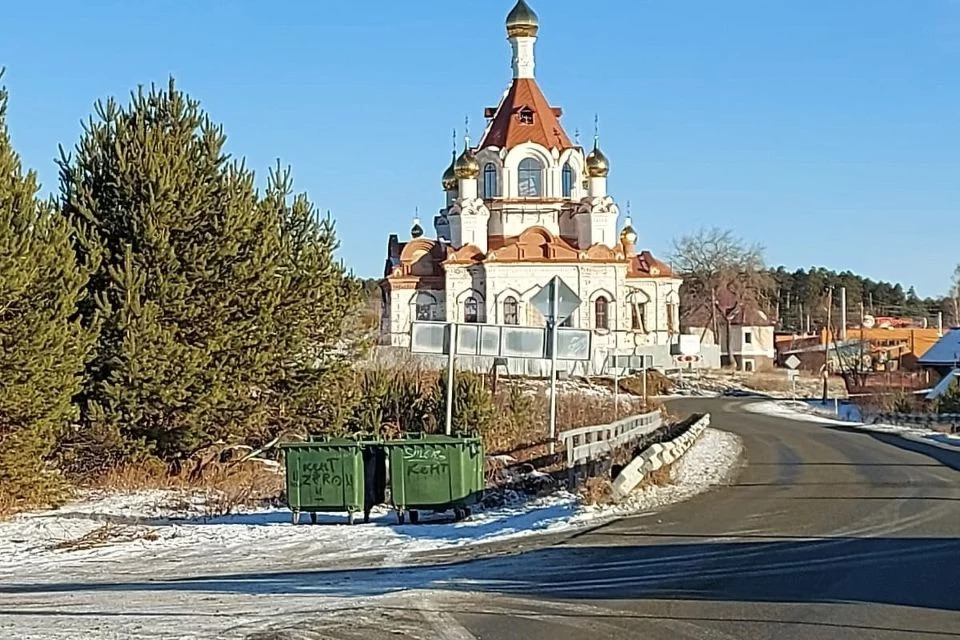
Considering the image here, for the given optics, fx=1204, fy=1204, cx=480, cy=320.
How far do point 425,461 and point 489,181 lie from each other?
61.6 metres

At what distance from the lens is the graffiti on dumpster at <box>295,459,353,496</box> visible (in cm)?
1722

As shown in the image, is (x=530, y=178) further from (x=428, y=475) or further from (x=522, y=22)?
(x=428, y=475)

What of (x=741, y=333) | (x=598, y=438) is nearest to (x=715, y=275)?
(x=741, y=333)

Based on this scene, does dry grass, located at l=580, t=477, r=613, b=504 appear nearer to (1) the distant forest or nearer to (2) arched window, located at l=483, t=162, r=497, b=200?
(2) arched window, located at l=483, t=162, r=497, b=200

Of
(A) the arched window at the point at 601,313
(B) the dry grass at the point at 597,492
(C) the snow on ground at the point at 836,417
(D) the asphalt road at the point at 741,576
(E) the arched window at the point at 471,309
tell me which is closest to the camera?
(D) the asphalt road at the point at 741,576

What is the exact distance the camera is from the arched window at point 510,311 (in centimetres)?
7338

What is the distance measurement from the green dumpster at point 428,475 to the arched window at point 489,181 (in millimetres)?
61004

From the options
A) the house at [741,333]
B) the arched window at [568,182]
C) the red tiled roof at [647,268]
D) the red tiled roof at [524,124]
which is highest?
the red tiled roof at [524,124]

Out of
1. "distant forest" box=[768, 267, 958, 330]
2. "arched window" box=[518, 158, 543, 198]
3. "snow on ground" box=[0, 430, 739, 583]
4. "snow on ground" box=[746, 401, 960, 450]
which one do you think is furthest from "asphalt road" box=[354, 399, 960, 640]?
"distant forest" box=[768, 267, 958, 330]

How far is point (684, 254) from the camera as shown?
115125mm

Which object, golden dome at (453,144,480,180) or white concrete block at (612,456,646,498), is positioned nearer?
white concrete block at (612,456,646,498)

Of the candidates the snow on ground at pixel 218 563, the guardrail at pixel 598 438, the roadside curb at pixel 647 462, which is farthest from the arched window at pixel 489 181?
the snow on ground at pixel 218 563

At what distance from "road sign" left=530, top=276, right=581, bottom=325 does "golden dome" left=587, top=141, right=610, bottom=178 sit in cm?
5576

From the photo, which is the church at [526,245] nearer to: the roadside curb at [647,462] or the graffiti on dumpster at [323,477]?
the roadside curb at [647,462]
